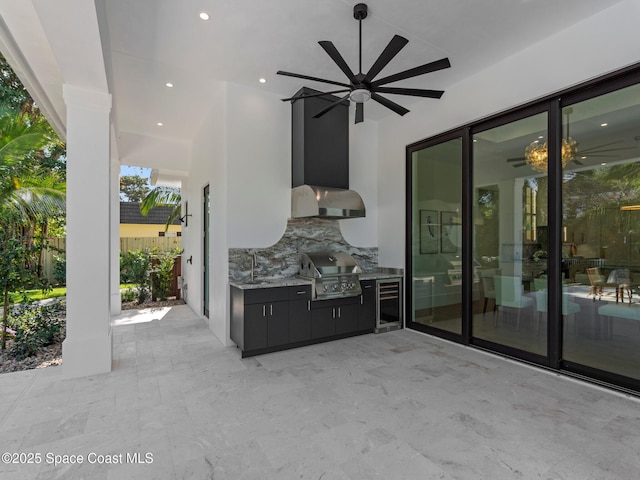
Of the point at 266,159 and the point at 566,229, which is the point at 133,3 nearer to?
the point at 266,159

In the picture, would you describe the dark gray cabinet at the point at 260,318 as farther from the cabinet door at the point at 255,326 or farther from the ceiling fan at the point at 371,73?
the ceiling fan at the point at 371,73

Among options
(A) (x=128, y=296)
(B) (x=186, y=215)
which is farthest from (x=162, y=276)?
(B) (x=186, y=215)

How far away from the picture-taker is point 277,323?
4129 mm

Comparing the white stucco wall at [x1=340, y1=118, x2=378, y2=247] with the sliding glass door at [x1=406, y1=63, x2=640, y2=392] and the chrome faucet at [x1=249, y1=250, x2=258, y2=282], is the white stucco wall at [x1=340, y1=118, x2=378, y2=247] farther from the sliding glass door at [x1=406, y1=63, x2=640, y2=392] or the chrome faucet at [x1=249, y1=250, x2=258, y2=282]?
the chrome faucet at [x1=249, y1=250, x2=258, y2=282]

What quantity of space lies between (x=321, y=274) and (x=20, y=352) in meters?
3.81

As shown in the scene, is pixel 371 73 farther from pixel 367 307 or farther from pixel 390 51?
pixel 367 307

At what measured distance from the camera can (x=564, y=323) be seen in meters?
3.42

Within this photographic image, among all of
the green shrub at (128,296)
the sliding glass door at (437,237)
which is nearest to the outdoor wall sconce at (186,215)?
the green shrub at (128,296)

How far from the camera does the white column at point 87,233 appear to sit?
134 inches

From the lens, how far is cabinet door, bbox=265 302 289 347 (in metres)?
4.08

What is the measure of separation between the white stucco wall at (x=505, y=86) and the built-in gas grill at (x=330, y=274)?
3.59ft

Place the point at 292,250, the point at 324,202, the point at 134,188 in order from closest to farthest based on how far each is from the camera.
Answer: the point at 324,202, the point at 292,250, the point at 134,188

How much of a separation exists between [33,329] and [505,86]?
662 centimetres

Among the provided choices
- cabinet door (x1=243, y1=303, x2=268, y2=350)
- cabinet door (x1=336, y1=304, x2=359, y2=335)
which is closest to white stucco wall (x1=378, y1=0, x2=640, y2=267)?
cabinet door (x1=336, y1=304, x2=359, y2=335)
